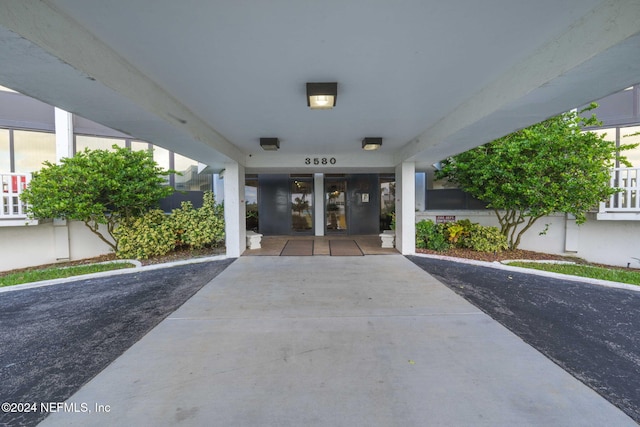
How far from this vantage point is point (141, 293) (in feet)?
13.1

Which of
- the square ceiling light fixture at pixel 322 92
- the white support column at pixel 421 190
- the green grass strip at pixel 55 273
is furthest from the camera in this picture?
the white support column at pixel 421 190

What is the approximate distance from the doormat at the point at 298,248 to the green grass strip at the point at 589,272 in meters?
4.60

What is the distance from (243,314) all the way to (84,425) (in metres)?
1.63

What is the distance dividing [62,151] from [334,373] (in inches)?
335

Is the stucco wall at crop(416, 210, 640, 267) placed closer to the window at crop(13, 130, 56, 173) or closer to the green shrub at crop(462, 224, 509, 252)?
the green shrub at crop(462, 224, 509, 252)

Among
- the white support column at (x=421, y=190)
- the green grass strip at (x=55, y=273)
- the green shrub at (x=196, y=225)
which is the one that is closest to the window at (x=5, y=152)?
the green grass strip at (x=55, y=273)

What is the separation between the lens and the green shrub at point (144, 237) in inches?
238

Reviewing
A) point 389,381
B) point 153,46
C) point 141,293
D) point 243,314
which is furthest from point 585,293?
point 141,293

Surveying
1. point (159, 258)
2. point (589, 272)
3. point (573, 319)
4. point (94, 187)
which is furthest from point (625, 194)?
point (94, 187)

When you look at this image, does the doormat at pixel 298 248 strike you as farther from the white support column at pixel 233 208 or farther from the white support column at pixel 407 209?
the white support column at pixel 407 209

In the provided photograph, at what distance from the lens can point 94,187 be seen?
5590 millimetres

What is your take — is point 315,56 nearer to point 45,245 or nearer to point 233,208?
point 233,208

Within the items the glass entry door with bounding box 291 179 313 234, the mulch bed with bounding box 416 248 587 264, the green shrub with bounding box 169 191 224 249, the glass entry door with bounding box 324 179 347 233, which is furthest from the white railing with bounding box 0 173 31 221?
the mulch bed with bounding box 416 248 587 264

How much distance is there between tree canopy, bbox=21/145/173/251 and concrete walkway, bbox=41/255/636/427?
3.94 meters
